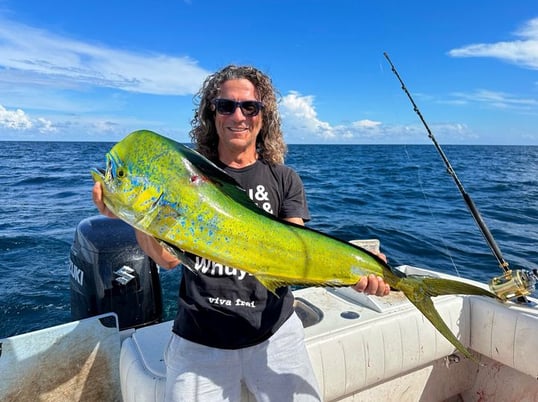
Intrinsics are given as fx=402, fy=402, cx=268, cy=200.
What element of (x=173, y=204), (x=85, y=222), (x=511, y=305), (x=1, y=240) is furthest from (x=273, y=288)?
(x=1, y=240)

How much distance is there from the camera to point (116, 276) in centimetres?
321

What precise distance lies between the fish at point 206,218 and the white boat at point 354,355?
1.03 m

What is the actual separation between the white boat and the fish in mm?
1027

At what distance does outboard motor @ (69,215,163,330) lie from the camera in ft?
10.5

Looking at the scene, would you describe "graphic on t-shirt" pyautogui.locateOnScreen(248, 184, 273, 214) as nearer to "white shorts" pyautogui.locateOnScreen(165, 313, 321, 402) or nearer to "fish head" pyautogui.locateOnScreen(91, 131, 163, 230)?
"white shorts" pyautogui.locateOnScreen(165, 313, 321, 402)

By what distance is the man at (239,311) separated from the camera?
1.84 meters

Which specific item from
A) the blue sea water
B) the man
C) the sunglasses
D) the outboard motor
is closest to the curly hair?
the man

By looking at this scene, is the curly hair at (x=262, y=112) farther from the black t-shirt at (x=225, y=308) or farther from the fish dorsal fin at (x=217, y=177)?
the fish dorsal fin at (x=217, y=177)

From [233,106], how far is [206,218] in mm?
815

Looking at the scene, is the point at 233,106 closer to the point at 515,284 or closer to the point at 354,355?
the point at 354,355

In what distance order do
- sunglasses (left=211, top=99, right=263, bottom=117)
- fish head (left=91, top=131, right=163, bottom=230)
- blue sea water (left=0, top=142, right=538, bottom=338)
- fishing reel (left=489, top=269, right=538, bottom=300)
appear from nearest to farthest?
fish head (left=91, top=131, right=163, bottom=230)
sunglasses (left=211, top=99, right=263, bottom=117)
fishing reel (left=489, top=269, right=538, bottom=300)
blue sea water (left=0, top=142, right=538, bottom=338)

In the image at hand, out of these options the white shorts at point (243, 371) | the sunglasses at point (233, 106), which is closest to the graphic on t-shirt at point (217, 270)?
the white shorts at point (243, 371)

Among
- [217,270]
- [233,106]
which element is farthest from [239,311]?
[233,106]

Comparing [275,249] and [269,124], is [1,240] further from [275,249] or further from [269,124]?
[275,249]
